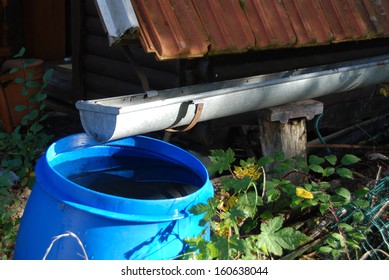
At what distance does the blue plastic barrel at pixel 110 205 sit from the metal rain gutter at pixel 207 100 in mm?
134

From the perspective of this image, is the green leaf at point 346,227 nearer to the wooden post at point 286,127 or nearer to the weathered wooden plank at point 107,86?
the wooden post at point 286,127

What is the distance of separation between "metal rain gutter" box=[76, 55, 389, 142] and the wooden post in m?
0.06

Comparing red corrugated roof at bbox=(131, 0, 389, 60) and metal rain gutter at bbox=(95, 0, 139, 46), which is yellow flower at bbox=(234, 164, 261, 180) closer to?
red corrugated roof at bbox=(131, 0, 389, 60)

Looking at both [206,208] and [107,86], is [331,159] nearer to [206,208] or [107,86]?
[206,208]

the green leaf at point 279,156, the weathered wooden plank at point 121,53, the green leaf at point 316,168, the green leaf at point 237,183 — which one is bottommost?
the green leaf at point 237,183

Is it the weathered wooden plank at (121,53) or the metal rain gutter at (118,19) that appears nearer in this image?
the metal rain gutter at (118,19)

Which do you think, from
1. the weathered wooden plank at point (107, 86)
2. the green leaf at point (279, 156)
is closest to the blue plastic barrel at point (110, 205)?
the green leaf at point (279, 156)

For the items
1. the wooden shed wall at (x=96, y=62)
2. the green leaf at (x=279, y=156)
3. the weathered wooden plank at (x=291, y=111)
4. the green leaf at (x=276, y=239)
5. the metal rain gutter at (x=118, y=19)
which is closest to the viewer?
the green leaf at (x=276, y=239)

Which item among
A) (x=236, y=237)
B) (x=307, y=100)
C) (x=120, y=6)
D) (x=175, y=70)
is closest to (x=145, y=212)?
(x=236, y=237)

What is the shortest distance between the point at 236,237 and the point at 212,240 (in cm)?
10

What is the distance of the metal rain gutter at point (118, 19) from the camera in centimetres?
276

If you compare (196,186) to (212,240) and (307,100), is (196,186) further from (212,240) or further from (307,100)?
(307,100)

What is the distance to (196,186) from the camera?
8.22 ft

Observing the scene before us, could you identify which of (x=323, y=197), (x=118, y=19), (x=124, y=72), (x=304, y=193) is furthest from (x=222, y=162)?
(x=124, y=72)
